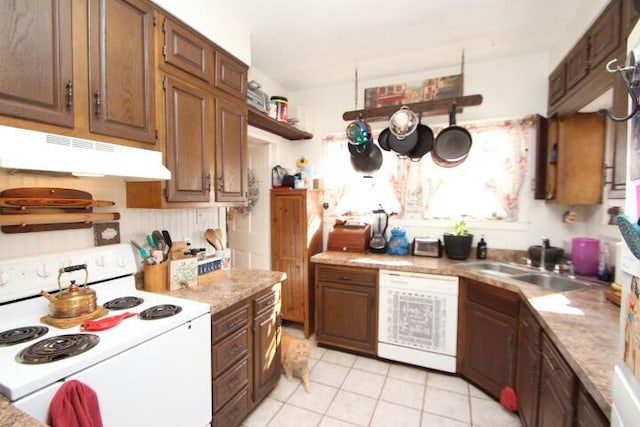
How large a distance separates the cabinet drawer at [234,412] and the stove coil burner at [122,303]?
0.72 m

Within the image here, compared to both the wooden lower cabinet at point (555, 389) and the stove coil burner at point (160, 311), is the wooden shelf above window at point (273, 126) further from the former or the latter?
the wooden lower cabinet at point (555, 389)

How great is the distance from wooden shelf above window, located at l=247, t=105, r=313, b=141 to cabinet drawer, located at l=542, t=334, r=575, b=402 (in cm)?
232

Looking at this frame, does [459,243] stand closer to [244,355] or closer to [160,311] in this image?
[244,355]

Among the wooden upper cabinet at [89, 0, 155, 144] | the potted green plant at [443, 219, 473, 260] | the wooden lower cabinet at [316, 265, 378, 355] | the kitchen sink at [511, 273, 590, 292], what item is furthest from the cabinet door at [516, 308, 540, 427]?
the wooden upper cabinet at [89, 0, 155, 144]

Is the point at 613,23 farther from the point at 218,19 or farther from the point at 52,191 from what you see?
the point at 52,191

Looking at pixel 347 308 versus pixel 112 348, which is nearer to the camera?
pixel 112 348

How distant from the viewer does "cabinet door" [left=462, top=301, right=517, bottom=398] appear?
6.14 feet

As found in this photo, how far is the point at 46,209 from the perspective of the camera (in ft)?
4.32

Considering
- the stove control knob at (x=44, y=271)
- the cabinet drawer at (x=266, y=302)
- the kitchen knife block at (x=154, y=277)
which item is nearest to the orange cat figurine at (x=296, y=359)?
the cabinet drawer at (x=266, y=302)

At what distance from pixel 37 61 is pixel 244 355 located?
1.67 m

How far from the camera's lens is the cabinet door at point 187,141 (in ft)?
5.16

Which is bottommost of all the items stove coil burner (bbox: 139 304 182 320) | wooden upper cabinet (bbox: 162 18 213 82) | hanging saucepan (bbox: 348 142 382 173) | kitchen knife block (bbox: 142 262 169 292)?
stove coil burner (bbox: 139 304 182 320)

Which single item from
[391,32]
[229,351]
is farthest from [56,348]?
[391,32]

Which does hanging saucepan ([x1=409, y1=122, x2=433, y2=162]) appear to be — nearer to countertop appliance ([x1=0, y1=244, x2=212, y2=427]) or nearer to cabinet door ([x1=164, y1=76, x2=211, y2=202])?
cabinet door ([x1=164, y1=76, x2=211, y2=202])
